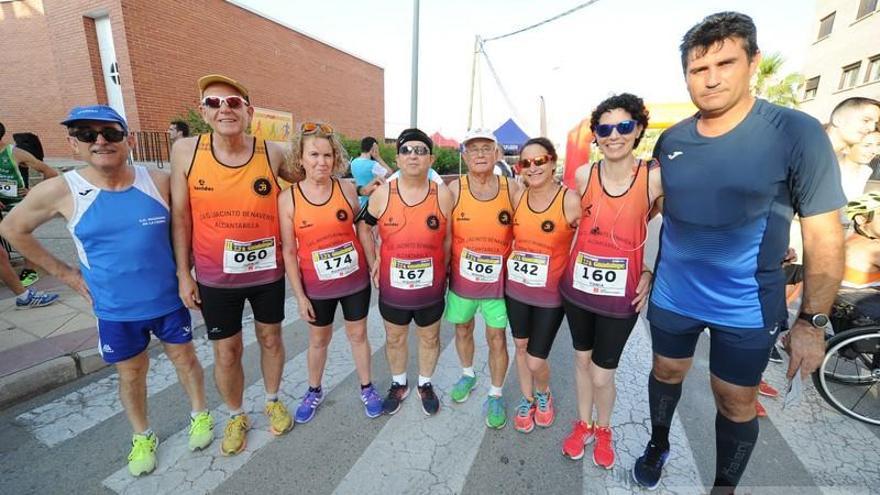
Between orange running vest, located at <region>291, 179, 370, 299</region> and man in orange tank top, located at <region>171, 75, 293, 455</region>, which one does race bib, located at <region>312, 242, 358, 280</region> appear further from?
man in orange tank top, located at <region>171, 75, 293, 455</region>

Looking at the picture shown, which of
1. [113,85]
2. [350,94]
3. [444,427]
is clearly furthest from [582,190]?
[350,94]

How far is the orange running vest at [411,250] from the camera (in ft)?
Answer: 8.48

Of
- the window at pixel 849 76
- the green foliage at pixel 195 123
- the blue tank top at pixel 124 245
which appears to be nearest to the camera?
the blue tank top at pixel 124 245

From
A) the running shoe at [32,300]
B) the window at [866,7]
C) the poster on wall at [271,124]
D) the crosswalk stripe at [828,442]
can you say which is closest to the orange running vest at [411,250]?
the crosswalk stripe at [828,442]

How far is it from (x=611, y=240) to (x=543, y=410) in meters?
1.41

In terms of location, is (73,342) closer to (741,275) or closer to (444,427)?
(444,427)

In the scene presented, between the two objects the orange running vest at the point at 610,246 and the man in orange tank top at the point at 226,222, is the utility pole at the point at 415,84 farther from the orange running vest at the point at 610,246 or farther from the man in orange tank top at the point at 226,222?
the orange running vest at the point at 610,246

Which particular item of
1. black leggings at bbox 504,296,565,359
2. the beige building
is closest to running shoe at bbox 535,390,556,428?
black leggings at bbox 504,296,565,359

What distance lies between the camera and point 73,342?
3.54m

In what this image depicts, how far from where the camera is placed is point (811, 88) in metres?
20.7

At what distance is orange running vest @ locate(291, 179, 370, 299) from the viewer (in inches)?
98.5

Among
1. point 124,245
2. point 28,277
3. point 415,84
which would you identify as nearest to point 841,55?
point 415,84

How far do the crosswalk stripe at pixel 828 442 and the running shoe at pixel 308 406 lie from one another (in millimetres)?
3326

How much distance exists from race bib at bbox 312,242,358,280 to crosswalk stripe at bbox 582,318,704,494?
2036 mm
